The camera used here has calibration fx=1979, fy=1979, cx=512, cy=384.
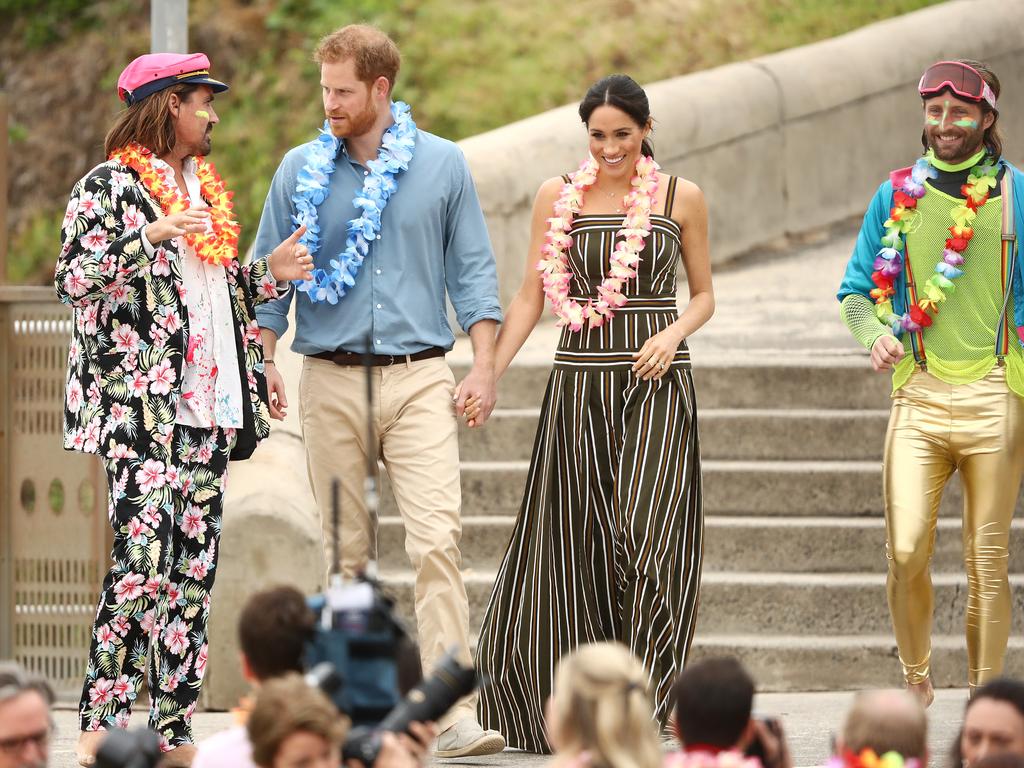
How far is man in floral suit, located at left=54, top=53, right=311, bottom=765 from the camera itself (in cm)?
591

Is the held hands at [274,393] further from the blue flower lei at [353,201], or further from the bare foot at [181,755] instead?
the bare foot at [181,755]

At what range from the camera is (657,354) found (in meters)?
6.45

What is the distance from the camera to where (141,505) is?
19.4 ft

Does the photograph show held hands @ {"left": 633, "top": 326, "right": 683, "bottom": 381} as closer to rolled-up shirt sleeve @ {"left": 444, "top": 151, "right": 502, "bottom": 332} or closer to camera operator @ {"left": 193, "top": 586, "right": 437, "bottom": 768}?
rolled-up shirt sleeve @ {"left": 444, "top": 151, "right": 502, "bottom": 332}

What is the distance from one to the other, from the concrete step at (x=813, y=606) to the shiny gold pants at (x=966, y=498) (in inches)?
49.5

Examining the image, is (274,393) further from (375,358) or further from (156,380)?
(156,380)

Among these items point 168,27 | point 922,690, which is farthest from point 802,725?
point 168,27

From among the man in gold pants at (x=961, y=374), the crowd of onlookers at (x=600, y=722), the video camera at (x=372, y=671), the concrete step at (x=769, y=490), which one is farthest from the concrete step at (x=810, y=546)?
the video camera at (x=372, y=671)

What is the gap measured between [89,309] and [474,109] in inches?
306

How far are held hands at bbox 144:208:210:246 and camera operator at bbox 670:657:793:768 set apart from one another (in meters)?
2.30

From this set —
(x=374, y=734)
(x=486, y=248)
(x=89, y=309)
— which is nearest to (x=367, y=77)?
(x=486, y=248)

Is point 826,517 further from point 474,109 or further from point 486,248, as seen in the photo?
point 474,109

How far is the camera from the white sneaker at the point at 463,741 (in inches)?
249

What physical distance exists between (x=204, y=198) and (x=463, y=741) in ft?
6.30
